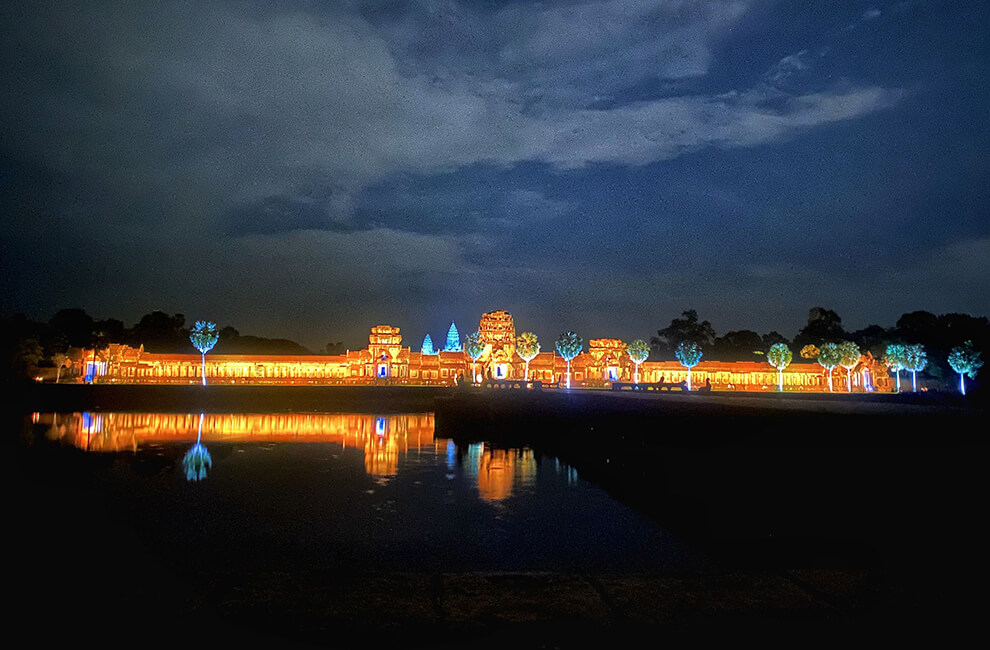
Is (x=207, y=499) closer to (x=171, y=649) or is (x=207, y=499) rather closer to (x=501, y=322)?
(x=171, y=649)

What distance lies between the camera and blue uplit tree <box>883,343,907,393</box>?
A: 5950 centimetres

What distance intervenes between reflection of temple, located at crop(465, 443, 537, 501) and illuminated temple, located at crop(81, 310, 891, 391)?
139ft

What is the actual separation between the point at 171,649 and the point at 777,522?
246 inches

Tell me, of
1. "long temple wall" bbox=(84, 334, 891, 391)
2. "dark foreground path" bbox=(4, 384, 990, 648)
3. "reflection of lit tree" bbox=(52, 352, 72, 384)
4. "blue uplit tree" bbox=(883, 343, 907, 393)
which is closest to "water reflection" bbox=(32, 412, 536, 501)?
"dark foreground path" bbox=(4, 384, 990, 648)

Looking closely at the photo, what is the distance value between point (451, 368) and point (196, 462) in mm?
60974

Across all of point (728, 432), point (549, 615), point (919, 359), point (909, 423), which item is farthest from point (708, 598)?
point (919, 359)

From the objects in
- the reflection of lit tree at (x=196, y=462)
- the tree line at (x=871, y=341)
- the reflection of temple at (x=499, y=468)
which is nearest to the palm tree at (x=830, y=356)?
the tree line at (x=871, y=341)

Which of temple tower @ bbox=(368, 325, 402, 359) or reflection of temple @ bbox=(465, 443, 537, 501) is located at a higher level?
temple tower @ bbox=(368, 325, 402, 359)

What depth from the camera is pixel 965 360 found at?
49469 mm

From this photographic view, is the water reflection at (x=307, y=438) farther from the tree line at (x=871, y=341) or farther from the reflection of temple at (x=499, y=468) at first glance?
the tree line at (x=871, y=341)

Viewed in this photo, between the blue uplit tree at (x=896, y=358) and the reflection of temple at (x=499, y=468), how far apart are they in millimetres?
53756

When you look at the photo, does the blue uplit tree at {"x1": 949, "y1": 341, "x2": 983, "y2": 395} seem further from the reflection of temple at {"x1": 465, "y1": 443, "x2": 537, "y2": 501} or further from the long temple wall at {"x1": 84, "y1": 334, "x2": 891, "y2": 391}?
the reflection of temple at {"x1": 465, "y1": 443, "x2": 537, "y2": 501}

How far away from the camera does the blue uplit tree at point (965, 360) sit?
47.7 metres

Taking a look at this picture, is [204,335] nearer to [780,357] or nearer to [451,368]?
[451,368]
